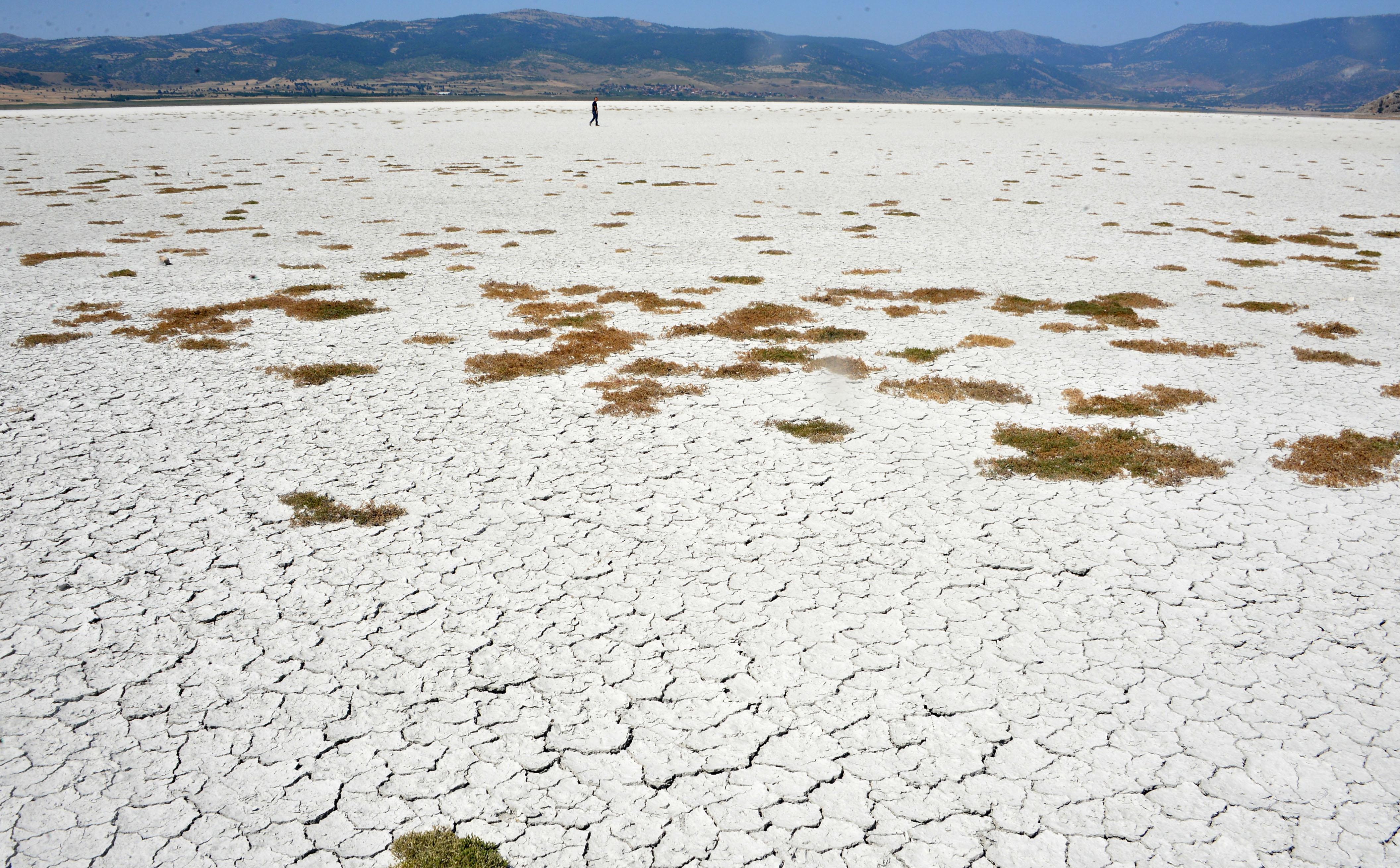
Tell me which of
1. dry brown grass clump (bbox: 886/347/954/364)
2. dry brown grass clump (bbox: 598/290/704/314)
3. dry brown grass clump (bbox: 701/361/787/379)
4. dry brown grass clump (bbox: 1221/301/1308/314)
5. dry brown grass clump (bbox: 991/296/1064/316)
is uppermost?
dry brown grass clump (bbox: 1221/301/1308/314)

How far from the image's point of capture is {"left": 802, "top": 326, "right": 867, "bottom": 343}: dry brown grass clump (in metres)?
14.7

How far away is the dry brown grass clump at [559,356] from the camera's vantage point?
42.1ft

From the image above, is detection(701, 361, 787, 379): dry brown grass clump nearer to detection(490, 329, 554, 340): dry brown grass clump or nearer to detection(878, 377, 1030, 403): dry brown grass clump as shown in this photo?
detection(878, 377, 1030, 403): dry brown grass clump

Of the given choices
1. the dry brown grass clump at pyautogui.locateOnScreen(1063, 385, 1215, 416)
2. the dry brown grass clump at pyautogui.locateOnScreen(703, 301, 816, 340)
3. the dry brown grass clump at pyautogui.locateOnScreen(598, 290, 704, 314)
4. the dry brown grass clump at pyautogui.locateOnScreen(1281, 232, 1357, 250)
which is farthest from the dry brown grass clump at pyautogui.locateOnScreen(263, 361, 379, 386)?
the dry brown grass clump at pyautogui.locateOnScreen(1281, 232, 1357, 250)

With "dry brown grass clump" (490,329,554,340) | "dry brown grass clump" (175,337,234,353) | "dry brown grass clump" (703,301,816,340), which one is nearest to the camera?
"dry brown grass clump" (175,337,234,353)

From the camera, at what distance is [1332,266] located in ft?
69.5

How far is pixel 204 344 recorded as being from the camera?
45.8 ft

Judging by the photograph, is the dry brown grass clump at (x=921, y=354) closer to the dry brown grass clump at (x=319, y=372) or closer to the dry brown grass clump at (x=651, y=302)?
the dry brown grass clump at (x=651, y=302)

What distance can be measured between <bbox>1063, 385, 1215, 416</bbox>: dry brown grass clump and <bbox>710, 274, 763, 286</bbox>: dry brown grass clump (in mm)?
8725

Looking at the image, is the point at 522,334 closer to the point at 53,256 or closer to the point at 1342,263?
the point at 53,256

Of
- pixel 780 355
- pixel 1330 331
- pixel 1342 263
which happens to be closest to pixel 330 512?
pixel 780 355

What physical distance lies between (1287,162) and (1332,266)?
118 feet

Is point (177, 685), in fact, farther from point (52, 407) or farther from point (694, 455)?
point (52, 407)

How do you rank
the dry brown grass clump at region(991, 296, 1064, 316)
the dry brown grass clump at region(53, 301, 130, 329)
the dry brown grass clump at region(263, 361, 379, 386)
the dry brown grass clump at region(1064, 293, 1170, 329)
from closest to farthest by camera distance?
the dry brown grass clump at region(263, 361, 379, 386) → the dry brown grass clump at region(53, 301, 130, 329) → the dry brown grass clump at region(1064, 293, 1170, 329) → the dry brown grass clump at region(991, 296, 1064, 316)
